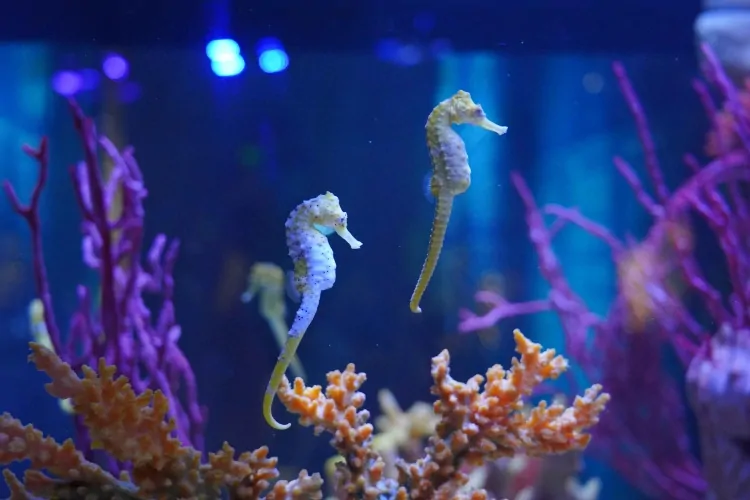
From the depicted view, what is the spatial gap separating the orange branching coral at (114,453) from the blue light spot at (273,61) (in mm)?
2033

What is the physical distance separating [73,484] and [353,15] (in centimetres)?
272

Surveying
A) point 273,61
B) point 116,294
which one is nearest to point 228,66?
point 273,61

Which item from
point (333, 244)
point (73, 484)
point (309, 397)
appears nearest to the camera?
point (73, 484)

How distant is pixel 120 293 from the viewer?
2.94m

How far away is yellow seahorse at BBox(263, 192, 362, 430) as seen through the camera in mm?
1663

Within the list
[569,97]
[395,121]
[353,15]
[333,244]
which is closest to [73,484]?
[333,244]

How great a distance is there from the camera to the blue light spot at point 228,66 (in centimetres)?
335

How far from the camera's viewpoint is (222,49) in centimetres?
337

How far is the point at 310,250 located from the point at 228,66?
2060 mm

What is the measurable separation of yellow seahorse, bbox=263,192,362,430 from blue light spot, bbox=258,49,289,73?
1.77m

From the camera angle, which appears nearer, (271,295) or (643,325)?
(271,295)

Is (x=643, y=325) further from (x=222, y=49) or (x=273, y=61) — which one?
(x=222, y=49)

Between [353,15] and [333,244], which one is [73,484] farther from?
[353,15]

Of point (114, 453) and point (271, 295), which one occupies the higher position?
point (271, 295)
